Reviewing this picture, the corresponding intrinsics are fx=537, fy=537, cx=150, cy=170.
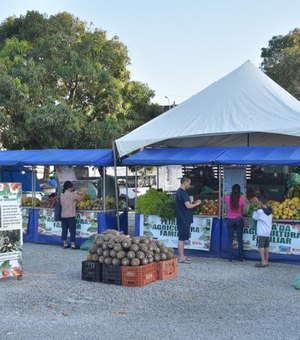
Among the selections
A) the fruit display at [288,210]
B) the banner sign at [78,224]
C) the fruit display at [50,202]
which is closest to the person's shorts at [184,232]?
the fruit display at [288,210]

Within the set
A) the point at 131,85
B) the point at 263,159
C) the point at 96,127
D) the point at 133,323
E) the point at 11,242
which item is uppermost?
the point at 131,85

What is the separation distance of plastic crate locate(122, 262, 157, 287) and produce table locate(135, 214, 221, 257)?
10.2 feet

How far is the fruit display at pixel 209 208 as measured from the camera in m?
12.1

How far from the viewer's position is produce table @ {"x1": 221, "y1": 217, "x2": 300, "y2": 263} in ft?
36.3

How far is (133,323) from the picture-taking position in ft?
22.5

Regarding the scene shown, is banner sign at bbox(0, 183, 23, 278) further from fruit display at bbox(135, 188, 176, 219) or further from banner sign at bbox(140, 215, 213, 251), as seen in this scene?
banner sign at bbox(140, 215, 213, 251)

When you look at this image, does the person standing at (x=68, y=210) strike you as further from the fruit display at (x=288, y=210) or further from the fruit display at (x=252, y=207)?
the fruit display at (x=288, y=210)

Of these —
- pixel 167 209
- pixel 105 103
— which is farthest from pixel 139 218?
pixel 105 103

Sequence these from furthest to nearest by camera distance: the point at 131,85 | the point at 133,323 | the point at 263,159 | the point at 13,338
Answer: the point at 131,85 < the point at 263,159 < the point at 133,323 < the point at 13,338

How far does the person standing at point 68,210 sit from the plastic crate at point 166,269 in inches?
168

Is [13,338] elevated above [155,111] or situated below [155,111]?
below

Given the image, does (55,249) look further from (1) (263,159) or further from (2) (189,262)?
(1) (263,159)

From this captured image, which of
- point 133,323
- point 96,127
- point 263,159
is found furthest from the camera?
point 96,127

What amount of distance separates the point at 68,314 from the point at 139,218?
5823 millimetres
